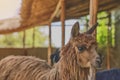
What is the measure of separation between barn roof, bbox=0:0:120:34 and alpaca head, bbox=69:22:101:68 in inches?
122

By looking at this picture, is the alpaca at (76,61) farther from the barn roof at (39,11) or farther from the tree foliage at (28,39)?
the tree foliage at (28,39)

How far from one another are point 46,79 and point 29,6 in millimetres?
3376

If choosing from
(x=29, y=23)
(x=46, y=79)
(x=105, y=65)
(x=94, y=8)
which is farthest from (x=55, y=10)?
Result: (x=46, y=79)

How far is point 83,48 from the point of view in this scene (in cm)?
469

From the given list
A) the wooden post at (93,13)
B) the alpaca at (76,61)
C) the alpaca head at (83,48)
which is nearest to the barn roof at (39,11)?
the wooden post at (93,13)

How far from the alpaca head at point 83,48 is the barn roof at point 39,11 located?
3089 mm

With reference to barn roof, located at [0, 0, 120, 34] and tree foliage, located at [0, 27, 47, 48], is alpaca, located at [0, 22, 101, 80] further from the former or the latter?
tree foliage, located at [0, 27, 47, 48]

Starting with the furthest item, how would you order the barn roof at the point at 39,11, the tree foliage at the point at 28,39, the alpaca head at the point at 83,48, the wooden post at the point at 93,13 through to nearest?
the tree foliage at the point at 28,39
the barn roof at the point at 39,11
the wooden post at the point at 93,13
the alpaca head at the point at 83,48

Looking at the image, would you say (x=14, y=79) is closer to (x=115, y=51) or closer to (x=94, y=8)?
(x=94, y=8)

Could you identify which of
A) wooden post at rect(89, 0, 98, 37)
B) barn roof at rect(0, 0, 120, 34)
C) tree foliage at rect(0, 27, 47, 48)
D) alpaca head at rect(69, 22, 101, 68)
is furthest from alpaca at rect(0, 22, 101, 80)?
tree foliage at rect(0, 27, 47, 48)

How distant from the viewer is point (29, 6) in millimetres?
8109

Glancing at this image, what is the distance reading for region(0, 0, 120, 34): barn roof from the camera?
8195 millimetres

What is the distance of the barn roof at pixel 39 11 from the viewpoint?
8195mm

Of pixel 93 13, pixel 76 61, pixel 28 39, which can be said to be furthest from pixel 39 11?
pixel 28 39
